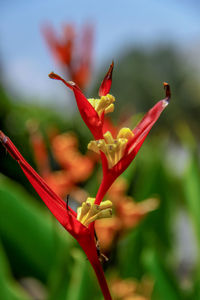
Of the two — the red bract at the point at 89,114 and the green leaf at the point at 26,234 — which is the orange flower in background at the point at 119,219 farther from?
the red bract at the point at 89,114

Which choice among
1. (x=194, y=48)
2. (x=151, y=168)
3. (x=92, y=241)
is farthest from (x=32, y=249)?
(x=194, y=48)

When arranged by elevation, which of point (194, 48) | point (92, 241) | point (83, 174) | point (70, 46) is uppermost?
point (70, 46)

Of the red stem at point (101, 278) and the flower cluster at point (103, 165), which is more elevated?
the flower cluster at point (103, 165)

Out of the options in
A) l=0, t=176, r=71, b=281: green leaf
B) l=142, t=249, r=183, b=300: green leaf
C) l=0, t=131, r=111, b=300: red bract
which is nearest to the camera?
l=0, t=131, r=111, b=300: red bract

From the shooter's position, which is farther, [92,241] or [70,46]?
[70,46]

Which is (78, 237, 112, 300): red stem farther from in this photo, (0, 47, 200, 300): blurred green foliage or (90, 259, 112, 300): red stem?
(0, 47, 200, 300): blurred green foliage

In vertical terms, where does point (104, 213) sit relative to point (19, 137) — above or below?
above

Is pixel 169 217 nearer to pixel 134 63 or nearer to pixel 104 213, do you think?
pixel 104 213

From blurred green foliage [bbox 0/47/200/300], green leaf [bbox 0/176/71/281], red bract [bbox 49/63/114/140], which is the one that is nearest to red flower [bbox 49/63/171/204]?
red bract [bbox 49/63/114/140]

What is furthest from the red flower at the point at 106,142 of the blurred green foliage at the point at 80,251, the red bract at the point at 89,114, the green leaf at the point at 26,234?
the green leaf at the point at 26,234
